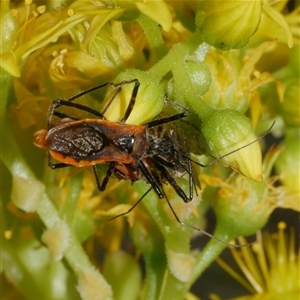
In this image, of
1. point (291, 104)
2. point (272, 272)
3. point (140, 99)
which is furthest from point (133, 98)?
point (272, 272)

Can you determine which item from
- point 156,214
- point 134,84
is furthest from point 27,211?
point 134,84

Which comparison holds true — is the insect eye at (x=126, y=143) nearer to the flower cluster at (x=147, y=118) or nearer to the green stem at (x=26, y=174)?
the flower cluster at (x=147, y=118)

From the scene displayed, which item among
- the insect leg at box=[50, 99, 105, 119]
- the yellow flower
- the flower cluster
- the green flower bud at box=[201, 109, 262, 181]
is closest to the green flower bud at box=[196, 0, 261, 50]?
the flower cluster

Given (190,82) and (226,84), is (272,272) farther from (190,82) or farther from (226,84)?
(190,82)

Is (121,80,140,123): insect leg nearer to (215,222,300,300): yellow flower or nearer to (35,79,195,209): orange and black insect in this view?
(35,79,195,209): orange and black insect

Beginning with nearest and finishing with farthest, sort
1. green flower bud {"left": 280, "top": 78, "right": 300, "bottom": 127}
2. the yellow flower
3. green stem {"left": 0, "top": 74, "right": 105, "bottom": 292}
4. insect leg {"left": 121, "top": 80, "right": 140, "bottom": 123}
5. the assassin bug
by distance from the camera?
insect leg {"left": 121, "top": 80, "right": 140, "bottom": 123}, the assassin bug, green stem {"left": 0, "top": 74, "right": 105, "bottom": 292}, green flower bud {"left": 280, "top": 78, "right": 300, "bottom": 127}, the yellow flower

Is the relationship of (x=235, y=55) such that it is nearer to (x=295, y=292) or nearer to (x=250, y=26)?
(x=250, y=26)
